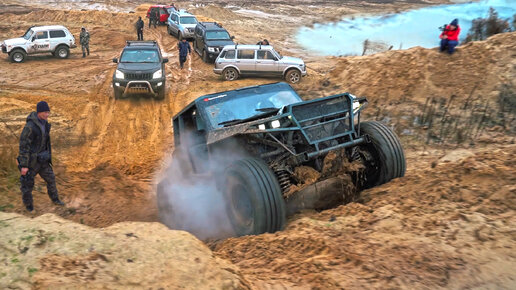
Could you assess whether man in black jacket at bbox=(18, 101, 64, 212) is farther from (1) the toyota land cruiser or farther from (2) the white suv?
(2) the white suv

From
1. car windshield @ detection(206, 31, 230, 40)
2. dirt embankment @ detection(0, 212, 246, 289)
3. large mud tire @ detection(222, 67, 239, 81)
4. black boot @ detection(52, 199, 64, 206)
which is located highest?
car windshield @ detection(206, 31, 230, 40)

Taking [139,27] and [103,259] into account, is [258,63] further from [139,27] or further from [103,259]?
[103,259]

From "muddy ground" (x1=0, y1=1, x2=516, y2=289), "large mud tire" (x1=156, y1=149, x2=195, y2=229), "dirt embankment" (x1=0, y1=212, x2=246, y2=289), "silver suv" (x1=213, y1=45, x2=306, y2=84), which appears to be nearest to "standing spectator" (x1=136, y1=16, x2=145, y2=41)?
"muddy ground" (x1=0, y1=1, x2=516, y2=289)

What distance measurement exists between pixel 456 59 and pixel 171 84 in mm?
10185

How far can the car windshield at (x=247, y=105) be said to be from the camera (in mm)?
6215

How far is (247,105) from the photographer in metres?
6.39

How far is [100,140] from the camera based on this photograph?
36.5 feet

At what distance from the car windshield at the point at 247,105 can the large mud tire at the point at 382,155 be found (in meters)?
1.36

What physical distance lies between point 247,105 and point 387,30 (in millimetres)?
27507

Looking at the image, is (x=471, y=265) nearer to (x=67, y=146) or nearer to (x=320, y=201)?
(x=320, y=201)

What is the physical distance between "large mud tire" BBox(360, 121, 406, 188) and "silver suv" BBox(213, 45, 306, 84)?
10.5m

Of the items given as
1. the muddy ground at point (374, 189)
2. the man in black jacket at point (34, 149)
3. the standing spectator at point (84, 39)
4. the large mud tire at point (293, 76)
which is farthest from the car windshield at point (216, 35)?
the man in black jacket at point (34, 149)

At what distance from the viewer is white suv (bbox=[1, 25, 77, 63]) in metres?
19.4

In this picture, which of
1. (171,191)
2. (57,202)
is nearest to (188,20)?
Result: (57,202)
